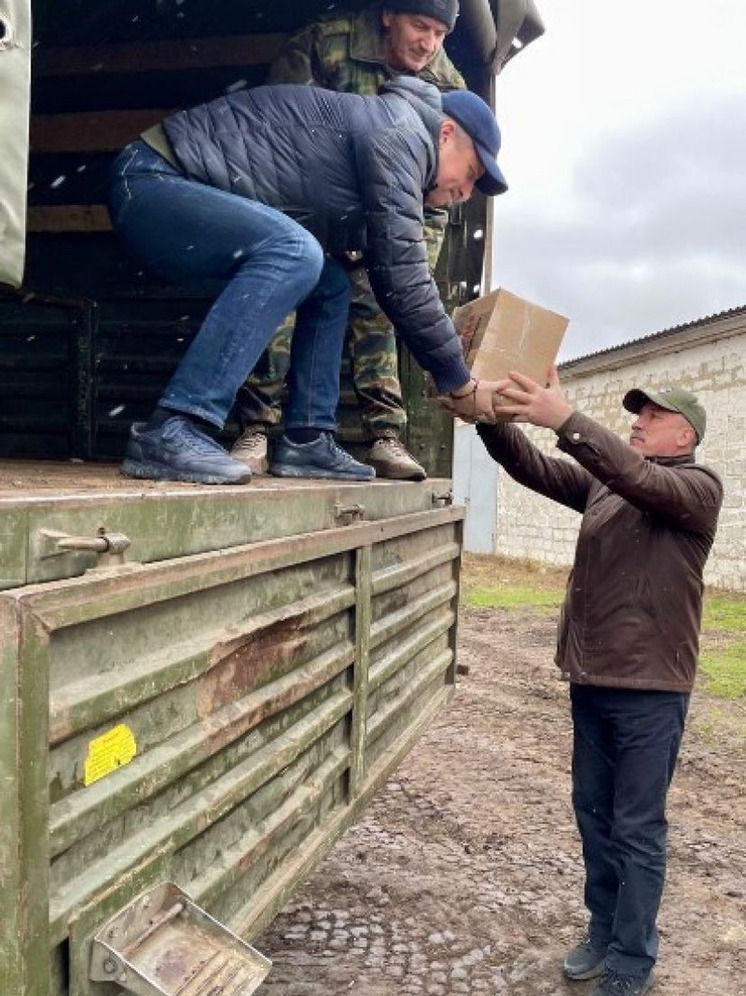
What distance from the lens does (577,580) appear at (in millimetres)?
3234

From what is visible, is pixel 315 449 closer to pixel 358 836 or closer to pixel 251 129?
pixel 251 129

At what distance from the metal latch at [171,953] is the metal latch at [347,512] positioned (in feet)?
3.17

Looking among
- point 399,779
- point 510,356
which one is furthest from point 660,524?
point 399,779

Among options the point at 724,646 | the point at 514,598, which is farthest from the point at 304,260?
the point at 514,598

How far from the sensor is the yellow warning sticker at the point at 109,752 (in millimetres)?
1265

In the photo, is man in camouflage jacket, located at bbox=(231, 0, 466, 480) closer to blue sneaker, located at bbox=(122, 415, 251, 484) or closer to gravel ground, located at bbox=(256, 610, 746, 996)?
blue sneaker, located at bbox=(122, 415, 251, 484)

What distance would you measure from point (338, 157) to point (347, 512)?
0.97 meters

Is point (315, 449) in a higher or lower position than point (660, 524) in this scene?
higher

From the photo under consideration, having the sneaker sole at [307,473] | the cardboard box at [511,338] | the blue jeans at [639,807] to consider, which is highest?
the cardboard box at [511,338]

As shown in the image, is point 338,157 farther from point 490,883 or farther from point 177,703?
point 490,883

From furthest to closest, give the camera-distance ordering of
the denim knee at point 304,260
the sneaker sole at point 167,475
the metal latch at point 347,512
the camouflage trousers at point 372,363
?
the camouflage trousers at point 372,363, the denim knee at point 304,260, the metal latch at point 347,512, the sneaker sole at point 167,475

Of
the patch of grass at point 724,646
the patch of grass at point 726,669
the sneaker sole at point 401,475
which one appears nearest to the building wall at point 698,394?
the patch of grass at point 724,646

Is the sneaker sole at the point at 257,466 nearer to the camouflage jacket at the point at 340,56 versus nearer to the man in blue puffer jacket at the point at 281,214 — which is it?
the man in blue puffer jacket at the point at 281,214

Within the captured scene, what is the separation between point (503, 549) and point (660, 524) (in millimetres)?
14082
